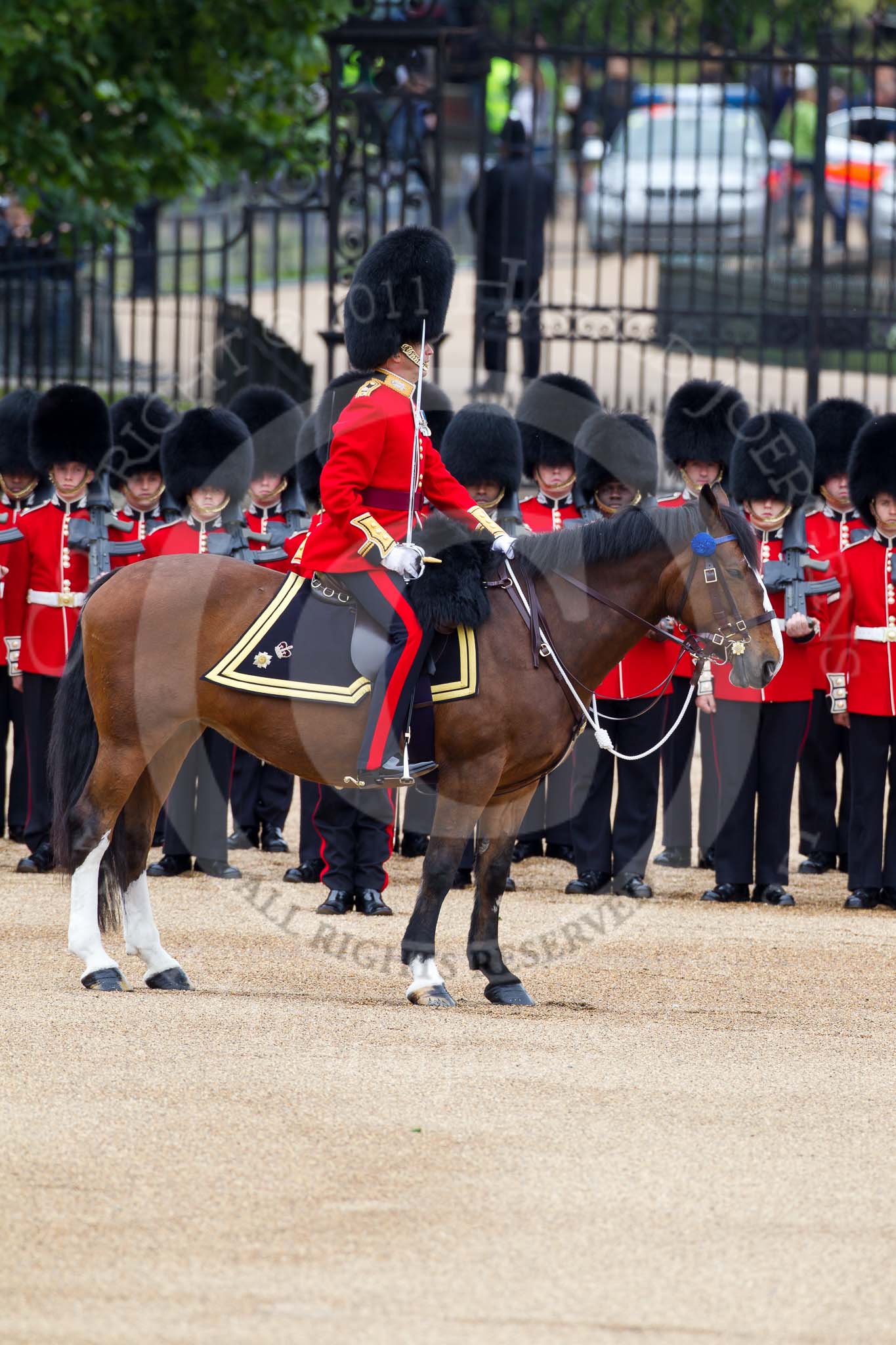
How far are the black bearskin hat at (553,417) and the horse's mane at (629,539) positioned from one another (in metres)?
2.27

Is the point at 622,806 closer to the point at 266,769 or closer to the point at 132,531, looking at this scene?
the point at 266,769

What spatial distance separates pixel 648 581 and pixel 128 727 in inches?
57.0

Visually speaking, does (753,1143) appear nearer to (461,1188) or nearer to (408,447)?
(461,1188)

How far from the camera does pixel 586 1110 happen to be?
4.20m

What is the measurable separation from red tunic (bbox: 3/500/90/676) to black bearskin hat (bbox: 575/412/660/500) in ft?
6.04

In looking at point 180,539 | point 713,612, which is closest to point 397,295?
point 713,612

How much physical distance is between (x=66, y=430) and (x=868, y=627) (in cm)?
296

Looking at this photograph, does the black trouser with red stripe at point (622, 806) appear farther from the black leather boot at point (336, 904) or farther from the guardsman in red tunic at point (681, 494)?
the black leather boot at point (336, 904)

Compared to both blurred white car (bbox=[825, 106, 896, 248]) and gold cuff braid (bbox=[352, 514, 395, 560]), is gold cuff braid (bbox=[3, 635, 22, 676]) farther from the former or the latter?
blurred white car (bbox=[825, 106, 896, 248])

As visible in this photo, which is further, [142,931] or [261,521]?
[261,521]

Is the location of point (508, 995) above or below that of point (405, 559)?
below

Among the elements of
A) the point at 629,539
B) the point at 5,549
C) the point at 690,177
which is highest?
the point at 690,177

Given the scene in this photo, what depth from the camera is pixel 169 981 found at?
525cm

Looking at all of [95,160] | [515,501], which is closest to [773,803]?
[515,501]
